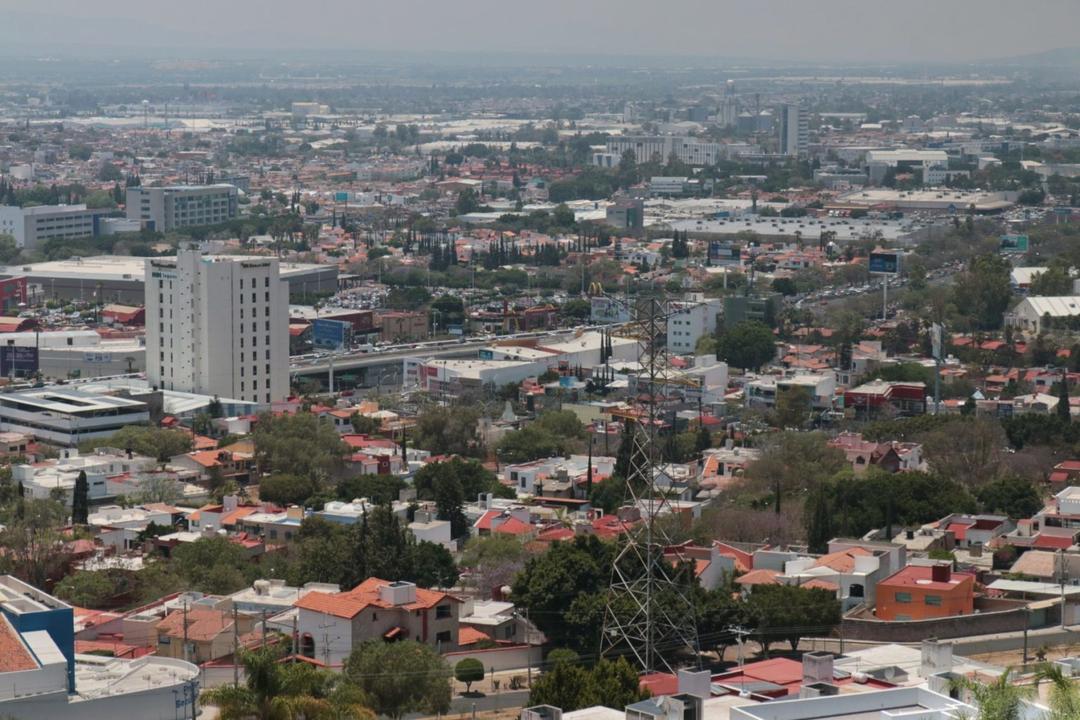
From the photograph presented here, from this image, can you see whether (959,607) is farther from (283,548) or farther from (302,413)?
(302,413)

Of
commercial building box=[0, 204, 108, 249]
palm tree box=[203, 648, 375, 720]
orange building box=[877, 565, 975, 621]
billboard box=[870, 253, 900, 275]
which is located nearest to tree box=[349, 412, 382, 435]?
orange building box=[877, 565, 975, 621]

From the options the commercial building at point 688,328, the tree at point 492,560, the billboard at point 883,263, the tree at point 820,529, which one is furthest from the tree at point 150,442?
the billboard at point 883,263

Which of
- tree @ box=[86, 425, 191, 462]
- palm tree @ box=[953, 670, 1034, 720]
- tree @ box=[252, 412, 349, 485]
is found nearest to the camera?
palm tree @ box=[953, 670, 1034, 720]

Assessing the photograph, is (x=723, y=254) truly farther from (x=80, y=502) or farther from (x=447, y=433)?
(x=80, y=502)

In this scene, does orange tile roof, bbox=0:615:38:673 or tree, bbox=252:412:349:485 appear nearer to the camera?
orange tile roof, bbox=0:615:38:673

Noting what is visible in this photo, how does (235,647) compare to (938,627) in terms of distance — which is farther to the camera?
(938,627)

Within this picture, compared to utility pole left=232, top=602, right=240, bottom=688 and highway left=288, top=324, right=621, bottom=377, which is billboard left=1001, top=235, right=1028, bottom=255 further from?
utility pole left=232, top=602, right=240, bottom=688

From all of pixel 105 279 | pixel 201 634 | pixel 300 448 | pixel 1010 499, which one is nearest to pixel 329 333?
pixel 105 279

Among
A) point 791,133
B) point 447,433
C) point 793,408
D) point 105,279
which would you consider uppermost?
point 447,433
